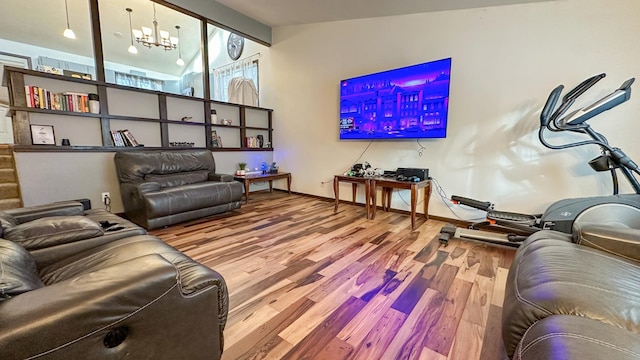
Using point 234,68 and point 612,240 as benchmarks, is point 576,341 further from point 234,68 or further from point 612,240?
point 234,68

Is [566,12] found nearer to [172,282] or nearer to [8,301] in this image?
[172,282]

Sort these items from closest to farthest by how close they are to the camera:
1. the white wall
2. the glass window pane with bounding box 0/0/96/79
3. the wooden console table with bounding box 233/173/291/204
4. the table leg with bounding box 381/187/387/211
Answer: the white wall
the table leg with bounding box 381/187/387/211
the wooden console table with bounding box 233/173/291/204
the glass window pane with bounding box 0/0/96/79

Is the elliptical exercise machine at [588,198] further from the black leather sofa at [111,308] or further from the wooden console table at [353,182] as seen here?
the black leather sofa at [111,308]

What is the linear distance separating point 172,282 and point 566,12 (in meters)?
3.79

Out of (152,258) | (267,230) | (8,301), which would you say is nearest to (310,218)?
(267,230)

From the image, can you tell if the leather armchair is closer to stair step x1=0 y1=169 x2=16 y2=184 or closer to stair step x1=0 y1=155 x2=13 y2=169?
stair step x1=0 y1=169 x2=16 y2=184

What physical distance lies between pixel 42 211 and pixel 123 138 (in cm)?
190

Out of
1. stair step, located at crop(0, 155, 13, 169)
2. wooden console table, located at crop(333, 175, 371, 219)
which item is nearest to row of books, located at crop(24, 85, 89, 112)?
stair step, located at crop(0, 155, 13, 169)

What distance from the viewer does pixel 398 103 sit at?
328 centimetres

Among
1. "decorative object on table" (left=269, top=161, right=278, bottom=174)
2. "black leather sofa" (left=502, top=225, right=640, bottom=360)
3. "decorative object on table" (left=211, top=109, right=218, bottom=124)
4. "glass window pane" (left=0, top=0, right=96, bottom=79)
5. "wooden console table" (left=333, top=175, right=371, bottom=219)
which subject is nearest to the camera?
"black leather sofa" (left=502, top=225, right=640, bottom=360)

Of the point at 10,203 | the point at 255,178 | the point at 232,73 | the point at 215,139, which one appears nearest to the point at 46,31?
the point at 232,73

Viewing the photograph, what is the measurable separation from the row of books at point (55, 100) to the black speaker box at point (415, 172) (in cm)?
395

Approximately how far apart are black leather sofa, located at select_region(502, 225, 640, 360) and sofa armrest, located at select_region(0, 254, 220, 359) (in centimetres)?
106

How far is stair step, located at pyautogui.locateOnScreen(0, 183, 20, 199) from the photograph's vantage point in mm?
2764
